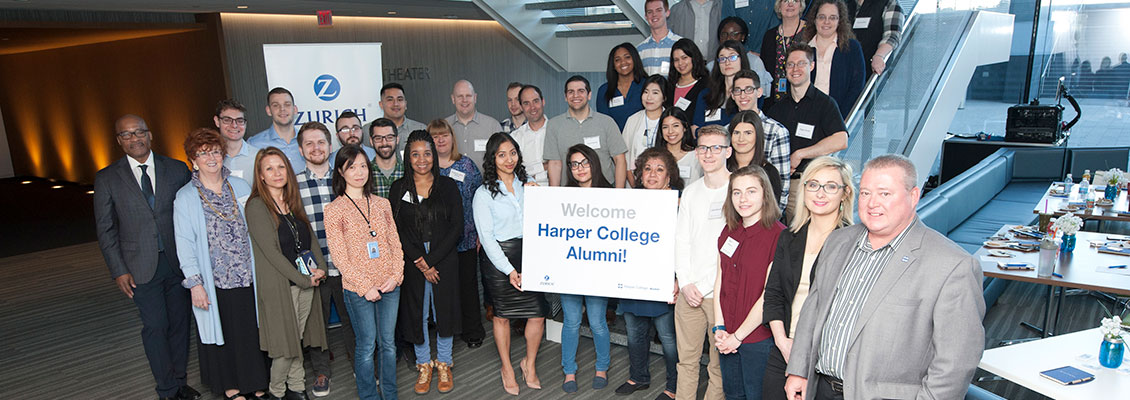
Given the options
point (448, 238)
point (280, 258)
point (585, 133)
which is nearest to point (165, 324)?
point (280, 258)

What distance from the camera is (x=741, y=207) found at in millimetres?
2863

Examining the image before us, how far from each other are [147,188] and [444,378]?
2035 mm

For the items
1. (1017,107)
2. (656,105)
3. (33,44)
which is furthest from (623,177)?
(33,44)

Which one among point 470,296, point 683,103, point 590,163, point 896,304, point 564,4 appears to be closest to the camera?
point 896,304

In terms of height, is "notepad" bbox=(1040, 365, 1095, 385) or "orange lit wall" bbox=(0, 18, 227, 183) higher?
"orange lit wall" bbox=(0, 18, 227, 183)

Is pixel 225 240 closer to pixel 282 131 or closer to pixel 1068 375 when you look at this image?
pixel 282 131

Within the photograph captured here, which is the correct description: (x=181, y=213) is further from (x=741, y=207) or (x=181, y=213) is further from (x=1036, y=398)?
(x=1036, y=398)

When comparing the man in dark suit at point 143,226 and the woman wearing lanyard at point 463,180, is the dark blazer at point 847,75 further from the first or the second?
the man in dark suit at point 143,226

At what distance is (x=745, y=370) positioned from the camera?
2973 millimetres

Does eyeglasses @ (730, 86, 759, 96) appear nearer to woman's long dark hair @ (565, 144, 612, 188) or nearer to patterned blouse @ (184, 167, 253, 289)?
woman's long dark hair @ (565, 144, 612, 188)

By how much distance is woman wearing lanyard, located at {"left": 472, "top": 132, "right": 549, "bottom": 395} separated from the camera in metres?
3.77

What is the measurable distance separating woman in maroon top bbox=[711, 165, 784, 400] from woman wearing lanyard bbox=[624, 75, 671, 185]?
1.32 meters

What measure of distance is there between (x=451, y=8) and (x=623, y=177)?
3.80m

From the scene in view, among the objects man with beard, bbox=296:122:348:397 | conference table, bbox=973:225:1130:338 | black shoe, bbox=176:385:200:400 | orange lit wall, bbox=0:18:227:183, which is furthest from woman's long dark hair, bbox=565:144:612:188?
orange lit wall, bbox=0:18:227:183
